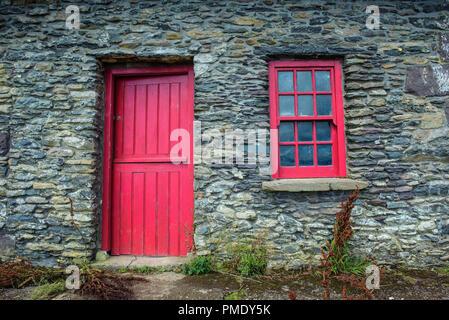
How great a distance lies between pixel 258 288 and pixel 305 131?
218cm

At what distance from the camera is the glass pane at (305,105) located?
365cm

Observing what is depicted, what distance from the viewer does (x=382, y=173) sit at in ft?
11.3

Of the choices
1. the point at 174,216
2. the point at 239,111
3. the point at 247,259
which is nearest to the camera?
the point at 247,259

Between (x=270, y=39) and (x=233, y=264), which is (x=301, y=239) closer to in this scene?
(x=233, y=264)

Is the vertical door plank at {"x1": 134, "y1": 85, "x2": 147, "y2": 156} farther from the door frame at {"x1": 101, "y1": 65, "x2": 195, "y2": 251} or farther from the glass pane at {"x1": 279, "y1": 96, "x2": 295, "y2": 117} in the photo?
the glass pane at {"x1": 279, "y1": 96, "x2": 295, "y2": 117}

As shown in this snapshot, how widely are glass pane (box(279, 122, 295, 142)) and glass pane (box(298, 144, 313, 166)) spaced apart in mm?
206

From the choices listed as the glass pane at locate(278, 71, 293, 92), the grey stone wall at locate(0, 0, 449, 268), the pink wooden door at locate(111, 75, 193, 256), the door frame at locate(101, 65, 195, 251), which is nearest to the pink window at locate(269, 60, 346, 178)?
the glass pane at locate(278, 71, 293, 92)

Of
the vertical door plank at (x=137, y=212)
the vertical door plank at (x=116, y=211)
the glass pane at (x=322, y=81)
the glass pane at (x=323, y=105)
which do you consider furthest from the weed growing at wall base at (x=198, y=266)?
the glass pane at (x=322, y=81)

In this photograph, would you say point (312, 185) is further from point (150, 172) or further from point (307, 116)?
point (150, 172)

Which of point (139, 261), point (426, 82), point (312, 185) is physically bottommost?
point (139, 261)

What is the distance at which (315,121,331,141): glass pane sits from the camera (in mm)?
3646

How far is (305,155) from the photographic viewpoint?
143 inches

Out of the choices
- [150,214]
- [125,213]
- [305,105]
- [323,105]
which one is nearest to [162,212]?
[150,214]

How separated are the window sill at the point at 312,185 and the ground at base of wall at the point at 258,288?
109 cm
